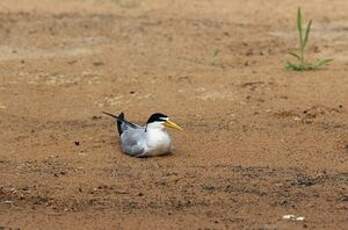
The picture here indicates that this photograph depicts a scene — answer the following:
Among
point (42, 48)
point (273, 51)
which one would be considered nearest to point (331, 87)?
point (273, 51)

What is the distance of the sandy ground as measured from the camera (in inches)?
276

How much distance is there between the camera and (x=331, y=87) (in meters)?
10.0

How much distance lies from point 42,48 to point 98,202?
5.27 metres

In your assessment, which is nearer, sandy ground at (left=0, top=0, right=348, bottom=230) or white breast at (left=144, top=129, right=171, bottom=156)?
sandy ground at (left=0, top=0, right=348, bottom=230)

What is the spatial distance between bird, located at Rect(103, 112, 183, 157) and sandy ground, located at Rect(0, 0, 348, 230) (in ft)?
0.30

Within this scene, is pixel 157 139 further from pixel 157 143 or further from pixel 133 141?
pixel 133 141

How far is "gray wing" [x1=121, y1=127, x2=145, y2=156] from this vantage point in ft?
26.7

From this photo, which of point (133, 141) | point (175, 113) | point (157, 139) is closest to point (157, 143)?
point (157, 139)

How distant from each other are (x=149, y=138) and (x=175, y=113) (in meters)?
1.28

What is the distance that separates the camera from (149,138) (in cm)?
813

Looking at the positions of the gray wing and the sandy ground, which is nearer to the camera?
the sandy ground

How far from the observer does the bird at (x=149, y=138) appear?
808 centimetres

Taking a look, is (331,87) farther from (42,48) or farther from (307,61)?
(42,48)

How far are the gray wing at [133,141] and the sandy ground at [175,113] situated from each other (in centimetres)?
8
